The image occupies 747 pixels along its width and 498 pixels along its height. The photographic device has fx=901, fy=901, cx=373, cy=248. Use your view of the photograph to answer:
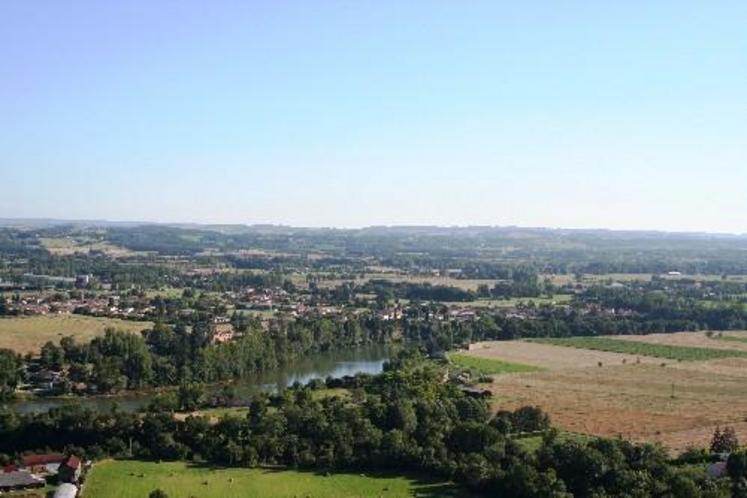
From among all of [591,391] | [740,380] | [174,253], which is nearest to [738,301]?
[740,380]

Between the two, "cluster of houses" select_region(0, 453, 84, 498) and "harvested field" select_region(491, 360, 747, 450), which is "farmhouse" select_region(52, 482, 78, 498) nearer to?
"cluster of houses" select_region(0, 453, 84, 498)

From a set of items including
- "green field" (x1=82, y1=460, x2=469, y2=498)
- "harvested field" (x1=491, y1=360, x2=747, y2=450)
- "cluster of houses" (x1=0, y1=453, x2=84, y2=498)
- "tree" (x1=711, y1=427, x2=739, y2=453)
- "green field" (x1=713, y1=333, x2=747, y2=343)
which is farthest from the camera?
"green field" (x1=713, y1=333, x2=747, y2=343)

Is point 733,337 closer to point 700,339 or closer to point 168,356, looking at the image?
point 700,339

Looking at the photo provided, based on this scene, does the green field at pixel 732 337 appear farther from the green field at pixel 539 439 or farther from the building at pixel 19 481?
the building at pixel 19 481

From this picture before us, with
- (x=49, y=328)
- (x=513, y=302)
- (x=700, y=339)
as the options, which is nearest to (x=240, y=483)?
(x=49, y=328)

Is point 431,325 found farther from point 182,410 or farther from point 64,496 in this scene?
point 64,496

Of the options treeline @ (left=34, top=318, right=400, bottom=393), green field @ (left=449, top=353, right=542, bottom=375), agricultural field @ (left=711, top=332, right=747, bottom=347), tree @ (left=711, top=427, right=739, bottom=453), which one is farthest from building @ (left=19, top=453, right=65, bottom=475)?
agricultural field @ (left=711, top=332, right=747, bottom=347)

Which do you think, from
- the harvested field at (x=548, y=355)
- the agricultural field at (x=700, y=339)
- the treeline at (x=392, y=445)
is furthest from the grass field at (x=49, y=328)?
the agricultural field at (x=700, y=339)
